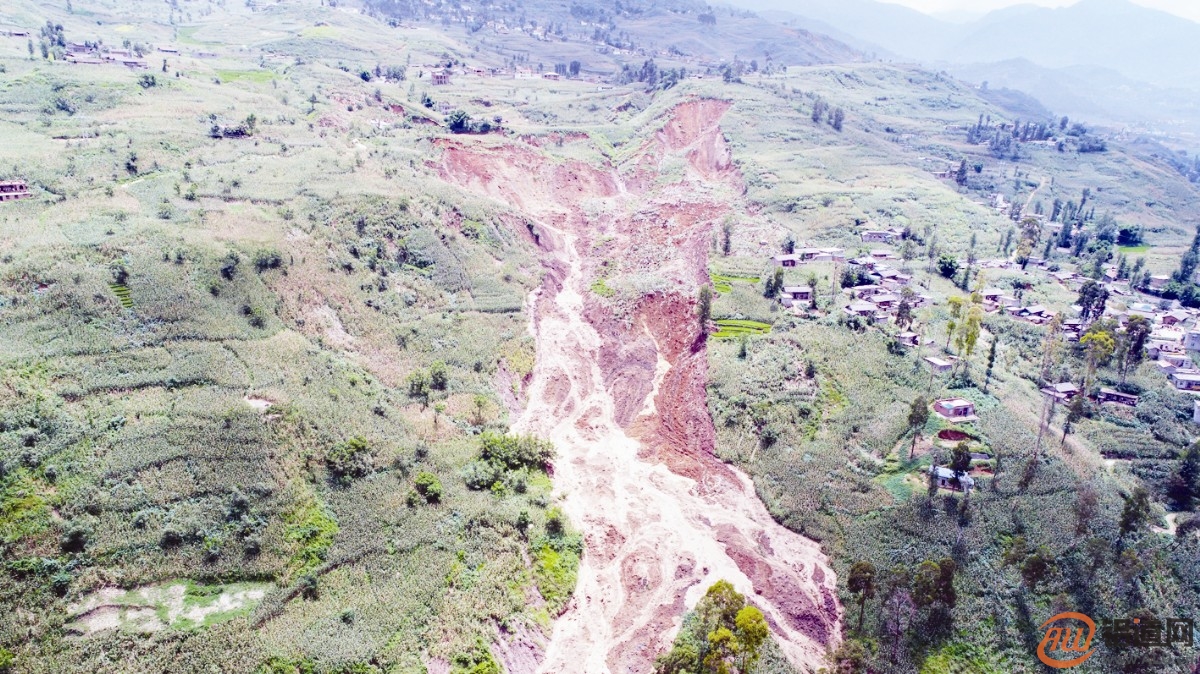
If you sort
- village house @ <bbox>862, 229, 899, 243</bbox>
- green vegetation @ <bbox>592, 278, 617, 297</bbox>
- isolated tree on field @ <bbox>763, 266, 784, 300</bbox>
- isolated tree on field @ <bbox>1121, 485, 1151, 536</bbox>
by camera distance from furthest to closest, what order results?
village house @ <bbox>862, 229, 899, 243</bbox>, green vegetation @ <bbox>592, 278, 617, 297</bbox>, isolated tree on field @ <bbox>763, 266, 784, 300</bbox>, isolated tree on field @ <bbox>1121, 485, 1151, 536</bbox>

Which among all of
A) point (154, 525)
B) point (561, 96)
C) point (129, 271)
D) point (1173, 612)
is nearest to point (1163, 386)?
point (1173, 612)

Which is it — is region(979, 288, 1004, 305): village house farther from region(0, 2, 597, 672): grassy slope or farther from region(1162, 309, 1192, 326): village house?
region(0, 2, 597, 672): grassy slope

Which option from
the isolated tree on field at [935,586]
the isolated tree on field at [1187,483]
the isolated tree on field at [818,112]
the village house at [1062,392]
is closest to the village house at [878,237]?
the village house at [1062,392]

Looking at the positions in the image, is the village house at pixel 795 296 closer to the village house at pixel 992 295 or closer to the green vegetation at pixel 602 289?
the green vegetation at pixel 602 289

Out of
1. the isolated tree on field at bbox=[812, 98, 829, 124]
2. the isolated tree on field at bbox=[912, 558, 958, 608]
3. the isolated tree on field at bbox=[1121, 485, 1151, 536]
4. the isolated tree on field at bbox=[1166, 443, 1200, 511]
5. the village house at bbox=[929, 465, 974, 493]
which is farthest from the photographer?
the isolated tree on field at bbox=[812, 98, 829, 124]

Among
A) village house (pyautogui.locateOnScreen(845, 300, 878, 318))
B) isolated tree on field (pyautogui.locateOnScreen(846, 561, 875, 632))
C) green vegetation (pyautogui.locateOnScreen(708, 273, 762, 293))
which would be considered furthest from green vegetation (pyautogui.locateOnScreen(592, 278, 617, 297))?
isolated tree on field (pyautogui.locateOnScreen(846, 561, 875, 632))

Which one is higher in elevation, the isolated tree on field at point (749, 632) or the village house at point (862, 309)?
the village house at point (862, 309)
